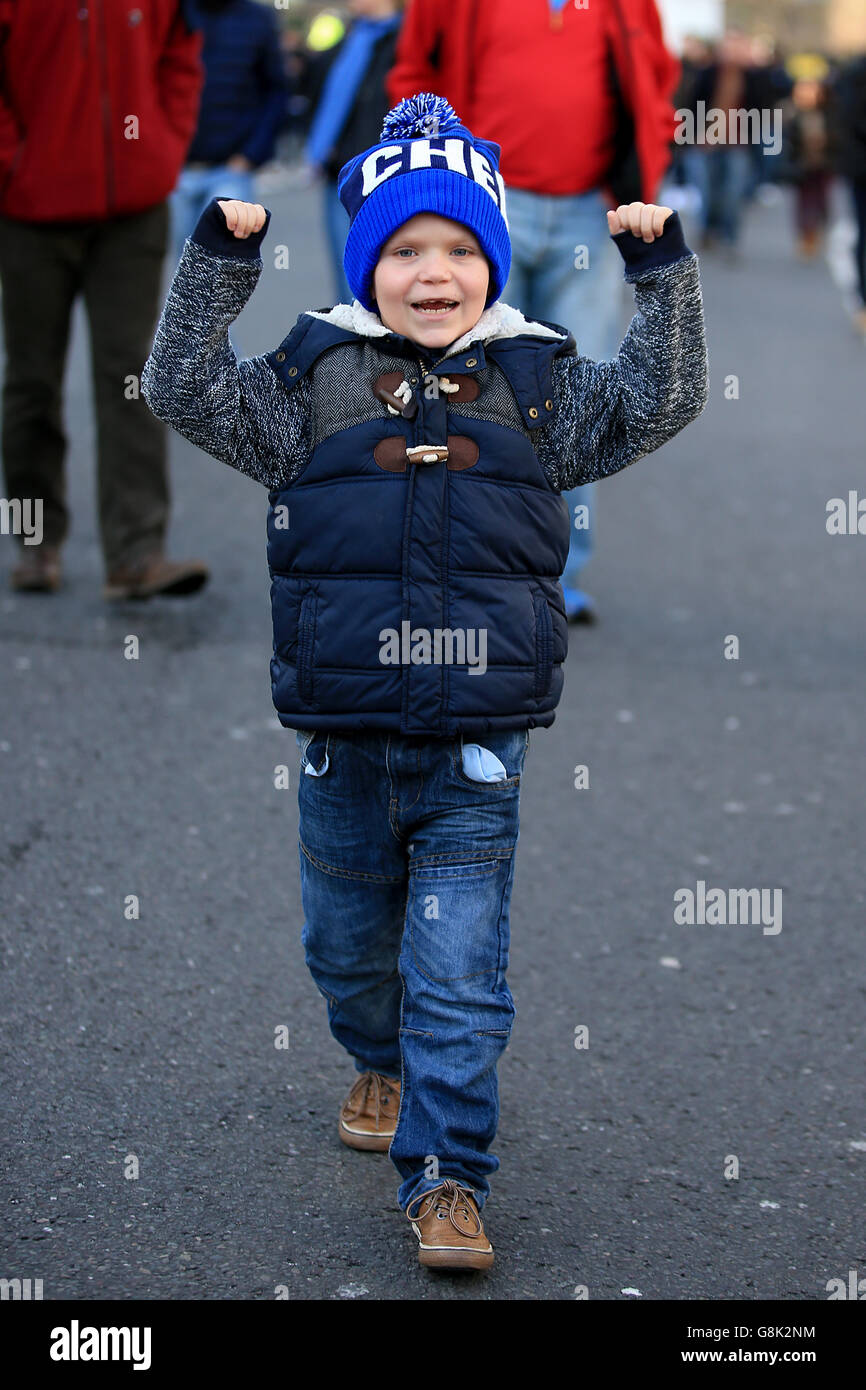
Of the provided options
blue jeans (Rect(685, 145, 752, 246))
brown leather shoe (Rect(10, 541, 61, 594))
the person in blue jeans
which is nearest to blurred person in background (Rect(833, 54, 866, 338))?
blue jeans (Rect(685, 145, 752, 246))

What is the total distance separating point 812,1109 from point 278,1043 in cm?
97

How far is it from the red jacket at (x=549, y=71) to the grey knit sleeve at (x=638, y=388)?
312 cm

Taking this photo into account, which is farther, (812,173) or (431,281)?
(812,173)

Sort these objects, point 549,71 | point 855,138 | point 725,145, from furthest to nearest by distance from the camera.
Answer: point 725,145, point 855,138, point 549,71

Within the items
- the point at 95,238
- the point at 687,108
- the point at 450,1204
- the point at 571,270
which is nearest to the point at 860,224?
the point at 687,108

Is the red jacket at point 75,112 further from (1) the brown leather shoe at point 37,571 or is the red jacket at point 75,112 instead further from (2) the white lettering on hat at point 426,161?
(2) the white lettering on hat at point 426,161

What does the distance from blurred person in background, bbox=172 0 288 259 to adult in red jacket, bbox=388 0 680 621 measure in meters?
2.73

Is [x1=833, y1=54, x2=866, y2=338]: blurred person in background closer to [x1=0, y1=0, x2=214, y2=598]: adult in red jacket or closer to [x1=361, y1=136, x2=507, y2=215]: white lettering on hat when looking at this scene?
[x1=0, y1=0, x2=214, y2=598]: adult in red jacket

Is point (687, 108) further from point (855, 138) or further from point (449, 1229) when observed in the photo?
point (449, 1229)

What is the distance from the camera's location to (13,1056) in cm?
360

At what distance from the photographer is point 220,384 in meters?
3.04

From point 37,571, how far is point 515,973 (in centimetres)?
299

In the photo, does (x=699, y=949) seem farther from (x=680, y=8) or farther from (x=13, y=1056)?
(x=680, y=8)

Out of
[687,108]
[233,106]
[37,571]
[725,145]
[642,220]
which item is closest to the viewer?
[642,220]
